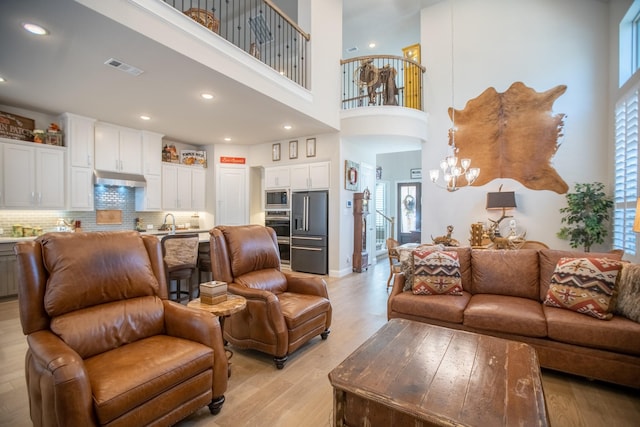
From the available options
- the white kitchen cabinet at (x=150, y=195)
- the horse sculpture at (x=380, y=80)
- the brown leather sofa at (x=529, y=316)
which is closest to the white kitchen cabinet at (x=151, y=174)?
the white kitchen cabinet at (x=150, y=195)

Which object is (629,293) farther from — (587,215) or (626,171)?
(587,215)

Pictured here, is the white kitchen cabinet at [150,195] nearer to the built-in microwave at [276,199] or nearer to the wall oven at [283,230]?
the built-in microwave at [276,199]

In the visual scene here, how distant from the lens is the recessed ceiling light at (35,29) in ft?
8.53

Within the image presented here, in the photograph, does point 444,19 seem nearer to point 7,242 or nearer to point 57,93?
point 57,93

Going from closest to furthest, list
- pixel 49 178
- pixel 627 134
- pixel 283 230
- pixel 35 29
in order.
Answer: pixel 35 29
pixel 627 134
pixel 49 178
pixel 283 230

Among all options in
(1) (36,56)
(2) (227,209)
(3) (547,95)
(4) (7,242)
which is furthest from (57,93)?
(3) (547,95)

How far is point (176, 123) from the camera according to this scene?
18.1ft

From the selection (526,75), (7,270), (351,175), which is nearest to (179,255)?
(7,270)

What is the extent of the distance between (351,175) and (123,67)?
417 cm

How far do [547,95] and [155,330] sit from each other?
6679mm

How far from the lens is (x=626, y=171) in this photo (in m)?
3.91

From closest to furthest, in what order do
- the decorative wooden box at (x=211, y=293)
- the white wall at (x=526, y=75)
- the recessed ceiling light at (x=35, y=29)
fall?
the decorative wooden box at (x=211, y=293)
the recessed ceiling light at (x=35, y=29)
the white wall at (x=526, y=75)

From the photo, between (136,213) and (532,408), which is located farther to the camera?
(136,213)

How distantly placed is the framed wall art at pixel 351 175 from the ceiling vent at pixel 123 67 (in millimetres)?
3776
